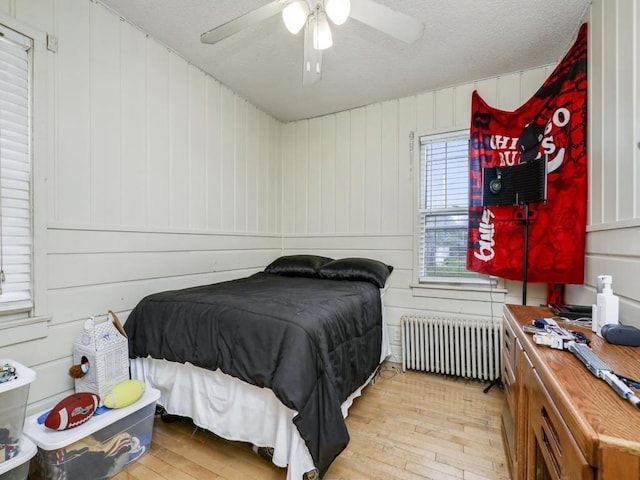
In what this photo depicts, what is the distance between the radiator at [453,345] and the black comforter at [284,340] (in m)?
0.72

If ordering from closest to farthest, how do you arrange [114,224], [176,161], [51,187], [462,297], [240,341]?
1. [240,341]
2. [51,187]
3. [114,224]
4. [176,161]
5. [462,297]

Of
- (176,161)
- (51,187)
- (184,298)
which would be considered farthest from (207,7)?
(184,298)

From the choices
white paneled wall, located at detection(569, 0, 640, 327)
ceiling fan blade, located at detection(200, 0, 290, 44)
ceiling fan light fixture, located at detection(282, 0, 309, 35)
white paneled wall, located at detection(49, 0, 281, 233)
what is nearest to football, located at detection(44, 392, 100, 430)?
white paneled wall, located at detection(49, 0, 281, 233)

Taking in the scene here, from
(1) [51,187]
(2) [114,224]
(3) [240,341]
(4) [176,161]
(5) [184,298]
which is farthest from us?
(4) [176,161]

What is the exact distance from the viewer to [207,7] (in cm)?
196

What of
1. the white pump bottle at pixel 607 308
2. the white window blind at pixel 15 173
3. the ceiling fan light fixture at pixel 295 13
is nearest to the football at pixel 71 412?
the white window blind at pixel 15 173

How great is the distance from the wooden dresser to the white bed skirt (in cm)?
93

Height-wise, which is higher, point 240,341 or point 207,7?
point 207,7

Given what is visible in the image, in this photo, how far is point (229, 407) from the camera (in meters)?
1.64

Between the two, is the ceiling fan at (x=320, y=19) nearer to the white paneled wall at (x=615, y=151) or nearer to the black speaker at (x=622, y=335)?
the white paneled wall at (x=615, y=151)

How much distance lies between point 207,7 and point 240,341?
82.4 inches

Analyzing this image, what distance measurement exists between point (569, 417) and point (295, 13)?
6.02 ft

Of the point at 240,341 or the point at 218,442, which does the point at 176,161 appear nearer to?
the point at 240,341

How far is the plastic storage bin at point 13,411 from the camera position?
1268mm
